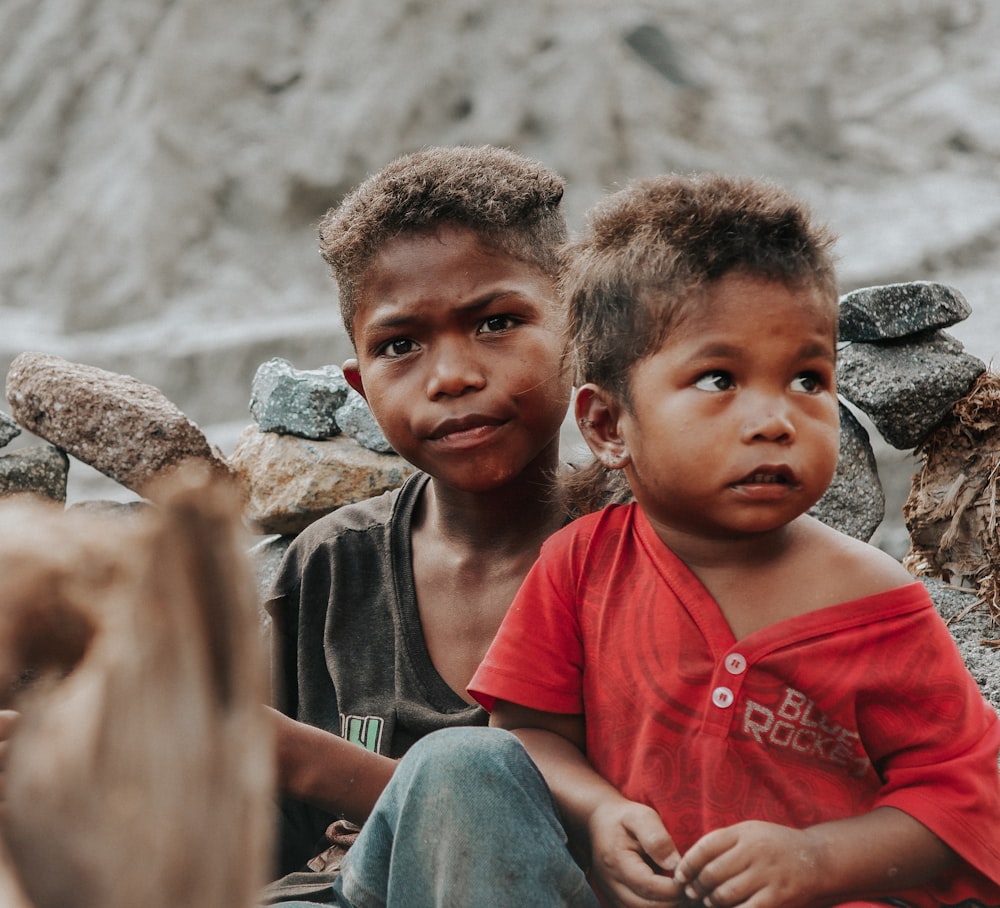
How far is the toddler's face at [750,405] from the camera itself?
142 cm

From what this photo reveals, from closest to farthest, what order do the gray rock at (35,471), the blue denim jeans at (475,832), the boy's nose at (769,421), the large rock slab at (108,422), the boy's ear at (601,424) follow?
the blue denim jeans at (475,832) → the boy's nose at (769,421) → the boy's ear at (601,424) → the large rock slab at (108,422) → the gray rock at (35,471)

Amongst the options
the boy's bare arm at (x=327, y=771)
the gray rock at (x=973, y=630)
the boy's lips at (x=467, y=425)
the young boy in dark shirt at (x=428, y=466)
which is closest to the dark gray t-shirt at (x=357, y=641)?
the young boy in dark shirt at (x=428, y=466)

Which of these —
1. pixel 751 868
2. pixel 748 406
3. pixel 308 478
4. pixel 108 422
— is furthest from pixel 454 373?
pixel 108 422

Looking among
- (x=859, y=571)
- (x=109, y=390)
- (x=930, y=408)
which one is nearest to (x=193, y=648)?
(x=859, y=571)

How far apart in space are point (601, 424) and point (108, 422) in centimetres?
235

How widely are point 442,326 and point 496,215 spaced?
7.5 inches

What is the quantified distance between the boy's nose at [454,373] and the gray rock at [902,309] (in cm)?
137

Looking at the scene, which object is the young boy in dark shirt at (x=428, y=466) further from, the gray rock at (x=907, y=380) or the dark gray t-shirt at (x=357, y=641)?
the gray rock at (x=907, y=380)

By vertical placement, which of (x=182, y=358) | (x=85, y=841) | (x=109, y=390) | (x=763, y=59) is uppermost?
(x=763, y=59)

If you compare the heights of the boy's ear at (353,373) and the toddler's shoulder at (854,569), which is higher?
the boy's ear at (353,373)

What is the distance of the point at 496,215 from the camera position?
76.5 inches

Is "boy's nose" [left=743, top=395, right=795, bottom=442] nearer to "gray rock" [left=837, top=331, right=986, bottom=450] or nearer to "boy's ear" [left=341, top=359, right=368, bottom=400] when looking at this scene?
"boy's ear" [left=341, top=359, right=368, bottom=400]

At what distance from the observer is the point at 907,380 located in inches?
116

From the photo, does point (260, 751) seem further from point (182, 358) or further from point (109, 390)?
point (182, 358)
